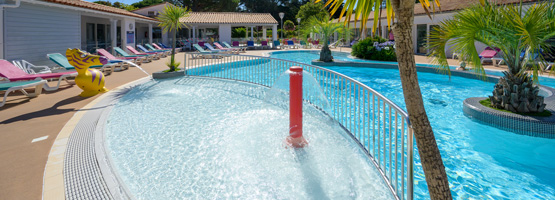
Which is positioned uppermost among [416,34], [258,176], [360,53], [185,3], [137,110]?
[185,3]

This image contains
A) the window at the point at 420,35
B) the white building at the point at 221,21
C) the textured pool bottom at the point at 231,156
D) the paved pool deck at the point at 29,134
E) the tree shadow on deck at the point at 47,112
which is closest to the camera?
the paved pool deck at the point at 29,134

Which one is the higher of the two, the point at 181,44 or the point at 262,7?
the point at 262,7

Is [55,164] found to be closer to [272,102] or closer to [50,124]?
[50,124]

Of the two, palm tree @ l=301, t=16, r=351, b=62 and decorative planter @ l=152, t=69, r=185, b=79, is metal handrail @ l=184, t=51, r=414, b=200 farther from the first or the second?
palm tree @ l=301, t=16, r=351, b=62

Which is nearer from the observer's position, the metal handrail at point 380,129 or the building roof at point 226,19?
the metal handrail at point 380,129

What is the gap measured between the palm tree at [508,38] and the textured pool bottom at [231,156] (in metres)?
1.95

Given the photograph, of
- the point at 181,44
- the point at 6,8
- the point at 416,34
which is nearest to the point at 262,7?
the point at 181,44

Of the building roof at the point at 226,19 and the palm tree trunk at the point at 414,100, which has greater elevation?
the building roof at the point at 226,19

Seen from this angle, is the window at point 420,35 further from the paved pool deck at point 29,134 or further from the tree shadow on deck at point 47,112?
the tree shadow on deck at point 47,112

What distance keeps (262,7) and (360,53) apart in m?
39.4

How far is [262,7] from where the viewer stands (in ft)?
181

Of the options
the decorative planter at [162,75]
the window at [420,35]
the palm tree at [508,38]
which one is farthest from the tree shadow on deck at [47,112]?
the window at [420,35]

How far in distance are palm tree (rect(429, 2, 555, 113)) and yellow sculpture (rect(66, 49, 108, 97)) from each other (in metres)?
7.44

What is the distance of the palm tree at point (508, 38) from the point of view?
4395mm
